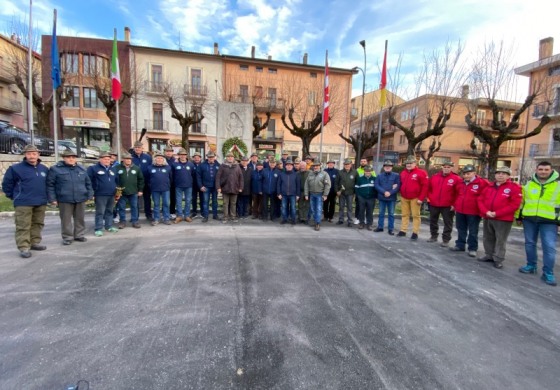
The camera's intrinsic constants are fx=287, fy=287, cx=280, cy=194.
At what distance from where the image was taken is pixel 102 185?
251 inches

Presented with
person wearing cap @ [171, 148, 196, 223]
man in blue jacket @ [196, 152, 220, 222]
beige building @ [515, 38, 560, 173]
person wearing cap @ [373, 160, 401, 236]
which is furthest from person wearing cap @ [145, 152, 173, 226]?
beige building @ [515, 38, 560, 173]

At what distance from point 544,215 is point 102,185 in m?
8.48

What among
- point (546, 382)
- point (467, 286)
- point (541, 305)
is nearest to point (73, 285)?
point (546, 382)

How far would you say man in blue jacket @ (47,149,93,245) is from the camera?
5564mm

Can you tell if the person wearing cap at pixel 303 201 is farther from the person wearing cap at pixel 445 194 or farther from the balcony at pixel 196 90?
the balcony at pixel 196 90

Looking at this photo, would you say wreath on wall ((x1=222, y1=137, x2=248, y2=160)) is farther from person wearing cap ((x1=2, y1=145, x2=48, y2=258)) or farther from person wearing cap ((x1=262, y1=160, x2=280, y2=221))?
person wearing cap ((x1=2, y1=145, x2=48, y2=258))

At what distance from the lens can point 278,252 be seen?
5.57 meters

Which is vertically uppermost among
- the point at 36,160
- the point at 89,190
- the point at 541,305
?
the point at 36,160

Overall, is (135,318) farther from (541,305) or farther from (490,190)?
(490,190)

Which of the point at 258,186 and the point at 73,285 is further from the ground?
the point at 258,186

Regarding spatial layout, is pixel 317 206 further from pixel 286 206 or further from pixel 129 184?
pixel 129 184

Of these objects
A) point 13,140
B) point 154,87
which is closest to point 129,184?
point 13,140

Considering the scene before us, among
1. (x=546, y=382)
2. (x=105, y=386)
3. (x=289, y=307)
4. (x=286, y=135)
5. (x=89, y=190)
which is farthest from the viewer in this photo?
(x=286, y=135)

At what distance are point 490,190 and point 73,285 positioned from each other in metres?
7.09
